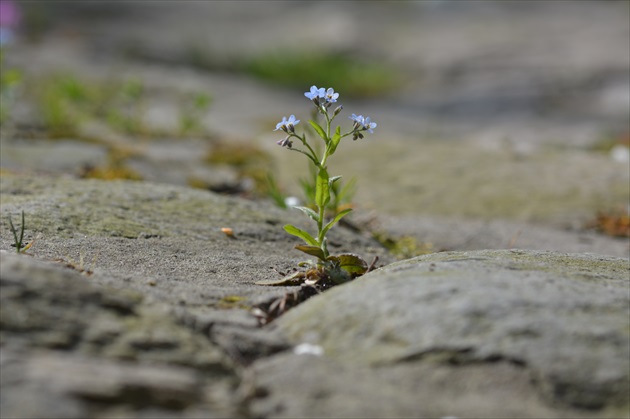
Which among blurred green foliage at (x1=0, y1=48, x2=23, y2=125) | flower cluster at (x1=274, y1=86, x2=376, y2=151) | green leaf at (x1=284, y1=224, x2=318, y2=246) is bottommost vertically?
green leaf at (x1=284, y1=224, x2=318, y2=246)

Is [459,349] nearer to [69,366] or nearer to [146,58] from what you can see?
[69,366]

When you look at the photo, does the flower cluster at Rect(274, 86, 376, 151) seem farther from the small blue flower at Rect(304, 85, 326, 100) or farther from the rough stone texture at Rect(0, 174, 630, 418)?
the rough stone texture at Rect(0, 174, 630, 418)

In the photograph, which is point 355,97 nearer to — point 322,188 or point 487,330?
point 322,188

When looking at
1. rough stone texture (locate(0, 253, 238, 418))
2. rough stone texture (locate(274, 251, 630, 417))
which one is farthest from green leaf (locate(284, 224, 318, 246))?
rough stone texture (locate(0, 253, 238, 418))

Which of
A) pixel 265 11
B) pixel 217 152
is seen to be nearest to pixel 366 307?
pixel 217 152

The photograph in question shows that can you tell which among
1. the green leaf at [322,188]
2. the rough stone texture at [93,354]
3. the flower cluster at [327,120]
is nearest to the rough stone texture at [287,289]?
the rough stone texture at [93,354]

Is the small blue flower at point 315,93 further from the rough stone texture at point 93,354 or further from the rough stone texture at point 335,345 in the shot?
the rough stone texture at point 93,354
